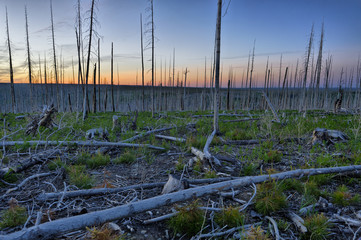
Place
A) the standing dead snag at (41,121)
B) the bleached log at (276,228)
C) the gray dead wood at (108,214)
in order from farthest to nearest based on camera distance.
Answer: the standing dead snag at (41,121), the bleached log at (276,228), the gray dead wood at (108,214)

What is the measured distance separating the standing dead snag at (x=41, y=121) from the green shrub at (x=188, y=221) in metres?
7.68

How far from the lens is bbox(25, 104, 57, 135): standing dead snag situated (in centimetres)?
754

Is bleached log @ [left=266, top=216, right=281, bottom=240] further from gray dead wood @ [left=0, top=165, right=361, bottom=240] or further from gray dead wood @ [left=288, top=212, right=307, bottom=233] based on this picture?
gray dead wood @ [left=0, top=165, right=361, bottom=240]

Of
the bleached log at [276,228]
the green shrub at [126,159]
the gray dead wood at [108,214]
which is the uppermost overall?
the gray dead wood at [108,214]

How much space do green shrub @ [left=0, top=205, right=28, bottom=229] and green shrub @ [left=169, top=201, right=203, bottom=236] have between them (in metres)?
1.78

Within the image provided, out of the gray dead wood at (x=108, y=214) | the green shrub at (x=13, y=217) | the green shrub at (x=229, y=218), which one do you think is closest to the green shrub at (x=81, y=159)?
the green shrub at (x=13, y=217)

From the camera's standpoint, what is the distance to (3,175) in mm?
3449

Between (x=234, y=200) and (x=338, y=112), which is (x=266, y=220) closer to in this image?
(x=234, y=200)

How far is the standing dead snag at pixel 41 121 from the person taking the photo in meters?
7.54

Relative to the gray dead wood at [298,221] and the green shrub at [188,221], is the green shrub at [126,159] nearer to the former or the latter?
the green shrub at [188,221]

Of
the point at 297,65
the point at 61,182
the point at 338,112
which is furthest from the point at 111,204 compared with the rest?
the point at 297,65

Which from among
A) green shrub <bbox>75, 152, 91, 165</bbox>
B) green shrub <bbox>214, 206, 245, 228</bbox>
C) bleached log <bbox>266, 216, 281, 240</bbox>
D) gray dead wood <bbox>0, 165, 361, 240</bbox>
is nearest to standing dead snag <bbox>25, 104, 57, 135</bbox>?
green shrub <bbox>75, 152, 91, 165</bbox>

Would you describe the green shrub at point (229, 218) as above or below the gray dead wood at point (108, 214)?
below

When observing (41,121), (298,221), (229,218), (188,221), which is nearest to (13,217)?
(188,221)
